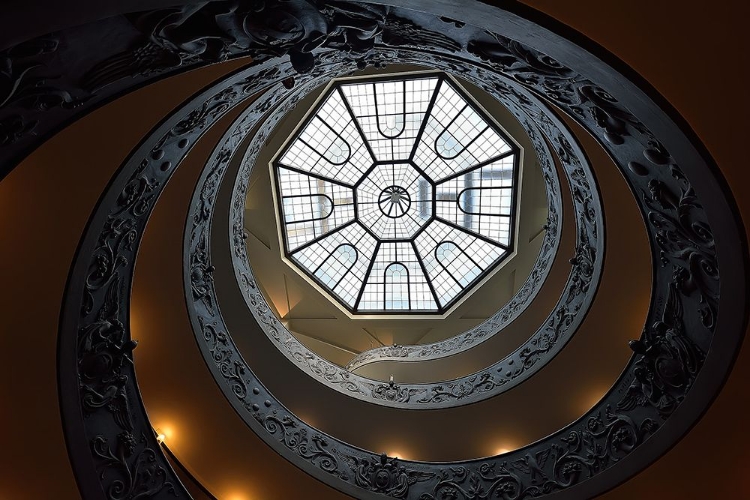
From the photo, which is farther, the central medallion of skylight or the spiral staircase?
the central medallion of skylight

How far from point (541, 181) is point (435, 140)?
303 cm

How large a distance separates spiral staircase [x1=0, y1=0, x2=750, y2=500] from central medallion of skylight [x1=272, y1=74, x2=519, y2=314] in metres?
0.84

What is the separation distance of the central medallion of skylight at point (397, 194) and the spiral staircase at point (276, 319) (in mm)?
843

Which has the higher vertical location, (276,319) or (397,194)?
(397,194)

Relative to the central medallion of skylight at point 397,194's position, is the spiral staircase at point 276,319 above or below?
below

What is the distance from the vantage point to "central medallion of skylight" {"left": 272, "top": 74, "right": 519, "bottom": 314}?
42.2 feet

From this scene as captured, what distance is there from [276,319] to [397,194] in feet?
17.1

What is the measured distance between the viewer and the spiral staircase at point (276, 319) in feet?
10.3

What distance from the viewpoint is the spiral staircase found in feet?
10.3

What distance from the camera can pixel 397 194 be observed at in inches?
558

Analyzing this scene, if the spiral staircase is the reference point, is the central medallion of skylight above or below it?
above

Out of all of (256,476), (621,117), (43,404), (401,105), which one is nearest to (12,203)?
(43,404)

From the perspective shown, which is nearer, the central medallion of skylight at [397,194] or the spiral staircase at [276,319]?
the spiral staircase at [276,319]

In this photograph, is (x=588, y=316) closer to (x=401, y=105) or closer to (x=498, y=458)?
(x=498, y=458)
